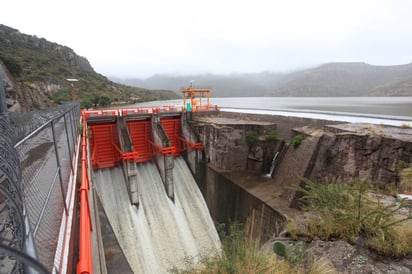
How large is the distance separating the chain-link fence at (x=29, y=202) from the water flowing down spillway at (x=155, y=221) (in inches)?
307

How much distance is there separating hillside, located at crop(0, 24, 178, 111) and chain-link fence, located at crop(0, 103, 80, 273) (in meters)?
14.6

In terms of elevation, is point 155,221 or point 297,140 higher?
point 297,140

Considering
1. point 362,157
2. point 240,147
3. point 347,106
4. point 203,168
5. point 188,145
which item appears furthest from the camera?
point 347,106

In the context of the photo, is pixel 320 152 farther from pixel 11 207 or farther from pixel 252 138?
pixel 11 207

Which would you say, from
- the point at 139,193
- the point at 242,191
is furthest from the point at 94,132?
the point at 242,191

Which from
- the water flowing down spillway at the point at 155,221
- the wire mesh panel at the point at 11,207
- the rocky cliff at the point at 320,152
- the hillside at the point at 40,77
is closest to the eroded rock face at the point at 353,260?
the rocky cliff at the point at 320,152

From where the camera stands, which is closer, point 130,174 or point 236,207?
point 236,207

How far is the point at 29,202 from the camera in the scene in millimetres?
1958

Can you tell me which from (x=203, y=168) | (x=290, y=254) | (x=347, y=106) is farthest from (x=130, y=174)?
(x=347, y=106)

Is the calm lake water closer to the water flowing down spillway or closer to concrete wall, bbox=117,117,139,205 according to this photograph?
the water flowing down spillway

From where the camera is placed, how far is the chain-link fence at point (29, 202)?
97 centimetres

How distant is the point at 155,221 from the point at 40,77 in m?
39.4

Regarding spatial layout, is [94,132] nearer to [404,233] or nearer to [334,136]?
[334,136]

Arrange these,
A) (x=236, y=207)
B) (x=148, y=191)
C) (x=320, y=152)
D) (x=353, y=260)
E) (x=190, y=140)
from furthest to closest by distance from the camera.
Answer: (x=190, y=140) < (x=148, y=191) < (x=236, y=207) < (x=320, y=152) < (x=353, y=260)
